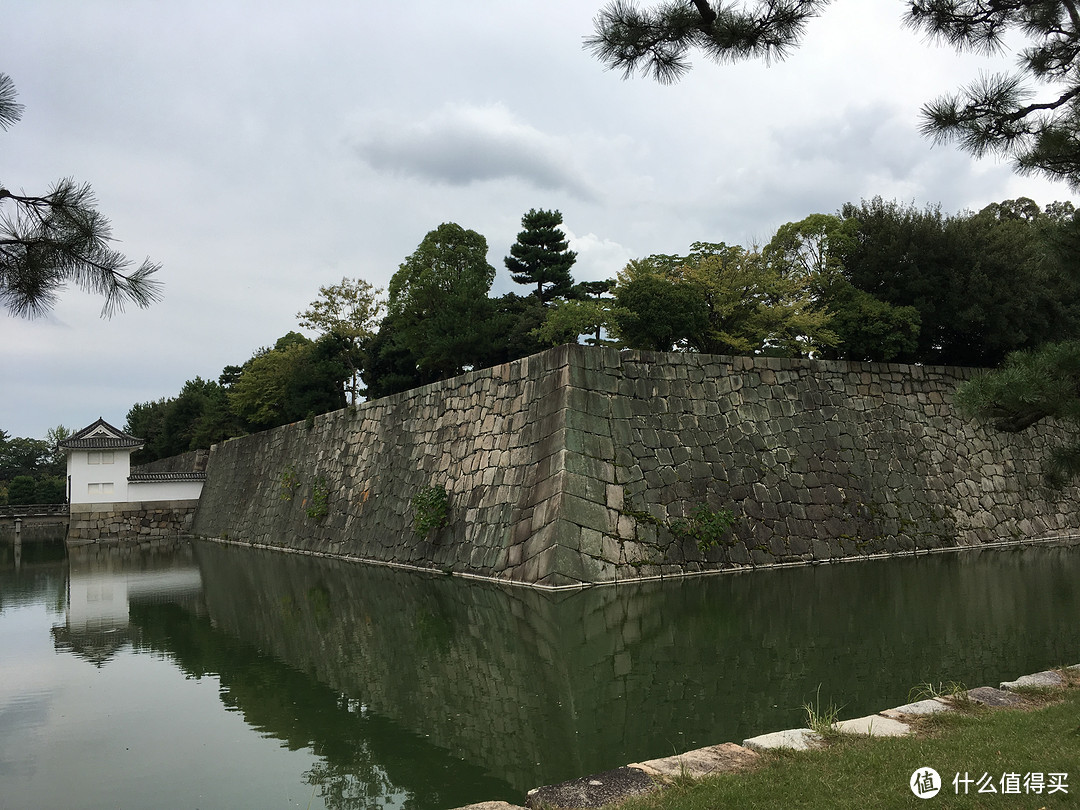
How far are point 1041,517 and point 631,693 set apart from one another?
12.3m

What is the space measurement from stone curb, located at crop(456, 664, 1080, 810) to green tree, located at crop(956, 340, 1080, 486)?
6.24 feet

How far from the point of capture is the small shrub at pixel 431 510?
Result: 38.0 ft

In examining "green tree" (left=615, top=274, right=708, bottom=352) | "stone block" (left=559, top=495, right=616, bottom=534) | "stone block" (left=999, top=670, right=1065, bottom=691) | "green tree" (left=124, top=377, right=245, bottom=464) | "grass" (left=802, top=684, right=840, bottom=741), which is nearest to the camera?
"grass" (left=802, top=684, right=840, bottom=741)

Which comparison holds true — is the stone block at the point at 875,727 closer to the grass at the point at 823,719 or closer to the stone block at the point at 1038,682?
the grass at the point at 823,719

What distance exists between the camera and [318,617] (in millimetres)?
8258

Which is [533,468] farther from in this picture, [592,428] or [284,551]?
[284,551]

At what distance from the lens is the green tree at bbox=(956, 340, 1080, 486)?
183 inches

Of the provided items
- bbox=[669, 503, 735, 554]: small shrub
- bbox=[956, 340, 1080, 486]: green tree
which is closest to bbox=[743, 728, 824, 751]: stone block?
bbox=[956, 340, 1080, 486]: green tree

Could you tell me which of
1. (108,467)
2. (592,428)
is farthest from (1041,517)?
(108,467)

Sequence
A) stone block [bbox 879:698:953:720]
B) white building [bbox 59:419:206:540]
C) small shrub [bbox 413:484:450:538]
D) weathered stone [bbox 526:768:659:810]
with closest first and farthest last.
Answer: weathered stone [bbox 526:768:659:810] → stone block [bbox 879:698:953:720] → small shrub [bbox 413:484:450:538] → white building [bbox 59:419:206:540]

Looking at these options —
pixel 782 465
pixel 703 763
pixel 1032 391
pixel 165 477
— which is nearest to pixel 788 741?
pixel 703 763

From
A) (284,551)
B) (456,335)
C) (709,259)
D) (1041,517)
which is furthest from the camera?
(456,335)

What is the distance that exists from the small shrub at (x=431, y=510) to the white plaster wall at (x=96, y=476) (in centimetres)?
1727

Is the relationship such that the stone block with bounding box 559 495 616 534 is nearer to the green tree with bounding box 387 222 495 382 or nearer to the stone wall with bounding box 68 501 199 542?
the green tree with bounding box 387 222 495 382
